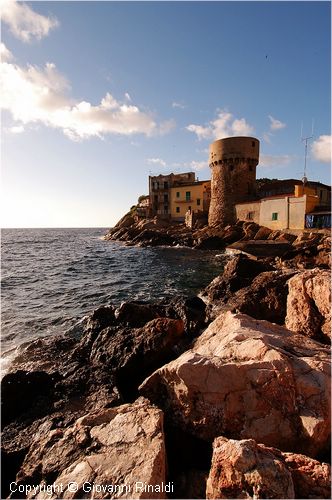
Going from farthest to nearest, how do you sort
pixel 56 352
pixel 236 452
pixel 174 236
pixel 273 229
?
pixel 174 236 < pixel 273 229 < pixel 56 352 < pixel 236 452

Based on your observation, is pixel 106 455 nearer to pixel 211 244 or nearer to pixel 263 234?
pixel 263 234

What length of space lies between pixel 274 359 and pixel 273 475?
1525 mm

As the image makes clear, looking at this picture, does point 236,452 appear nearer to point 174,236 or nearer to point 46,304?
point 46,304

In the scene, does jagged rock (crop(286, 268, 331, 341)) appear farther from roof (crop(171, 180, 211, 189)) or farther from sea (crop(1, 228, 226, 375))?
roof (crop(171, 180, 211, 189))

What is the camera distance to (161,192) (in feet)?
178

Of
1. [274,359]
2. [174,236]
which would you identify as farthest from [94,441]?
[174,236]

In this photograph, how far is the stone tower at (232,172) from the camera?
37.6m

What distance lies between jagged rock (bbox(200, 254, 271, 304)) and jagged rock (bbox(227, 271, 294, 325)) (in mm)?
1796

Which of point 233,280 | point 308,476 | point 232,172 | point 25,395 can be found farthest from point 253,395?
point 232,172

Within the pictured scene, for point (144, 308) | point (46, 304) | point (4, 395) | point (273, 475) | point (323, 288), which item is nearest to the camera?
point (273, 475)

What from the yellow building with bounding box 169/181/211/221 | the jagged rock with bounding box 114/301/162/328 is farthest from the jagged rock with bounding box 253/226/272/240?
the jagged rock with bounding box 114/301/162/328

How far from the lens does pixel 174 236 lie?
4003 cm

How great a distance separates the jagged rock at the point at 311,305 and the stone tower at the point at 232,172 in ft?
104

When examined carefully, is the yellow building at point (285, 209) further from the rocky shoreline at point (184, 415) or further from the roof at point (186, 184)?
the rocky shoreline at point (184, 415)
